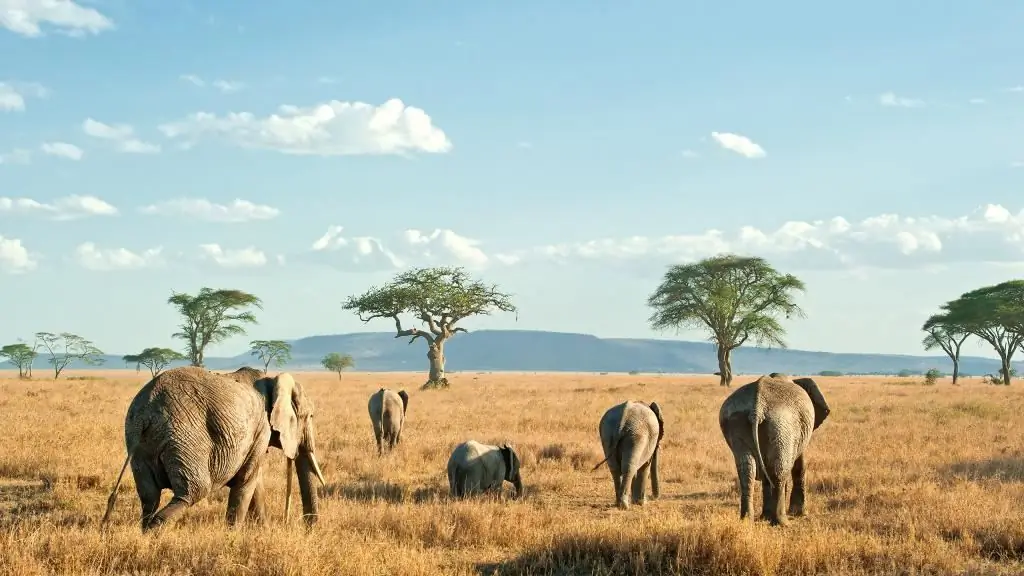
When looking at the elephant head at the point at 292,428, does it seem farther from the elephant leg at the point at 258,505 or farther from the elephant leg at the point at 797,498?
the elephant leg at the point at 797,498

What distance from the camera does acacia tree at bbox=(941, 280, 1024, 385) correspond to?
206 feet

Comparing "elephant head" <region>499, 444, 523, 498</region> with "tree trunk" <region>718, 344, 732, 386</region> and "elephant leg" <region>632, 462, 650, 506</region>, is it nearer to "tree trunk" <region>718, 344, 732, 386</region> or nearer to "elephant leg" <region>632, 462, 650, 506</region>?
"elephant leg" <region>632, 462, 650, 506</region>

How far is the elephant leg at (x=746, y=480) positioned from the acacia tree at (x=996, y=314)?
59462 mm

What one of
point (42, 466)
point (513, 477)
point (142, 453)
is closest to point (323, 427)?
point (42, 466)

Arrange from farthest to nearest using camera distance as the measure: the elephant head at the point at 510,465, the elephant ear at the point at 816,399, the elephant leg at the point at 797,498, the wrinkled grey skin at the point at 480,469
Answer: the elephant head at the point at 510,465 → the wrinkled grey skin at the point at 480,469 → the elephant ear at the point at 816,399 → the elephant leg at the point at 797,498

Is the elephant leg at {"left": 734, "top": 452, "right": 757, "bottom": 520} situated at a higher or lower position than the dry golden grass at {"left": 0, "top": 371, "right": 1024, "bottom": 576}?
higher

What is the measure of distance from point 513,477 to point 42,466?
7756 millimetres

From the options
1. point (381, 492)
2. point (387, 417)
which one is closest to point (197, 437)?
point (381, 492)

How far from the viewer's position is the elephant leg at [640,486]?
12.1 meters

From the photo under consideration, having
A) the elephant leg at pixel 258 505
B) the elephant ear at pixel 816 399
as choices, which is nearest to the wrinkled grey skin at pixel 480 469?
the elephant leg at pixel 258 505

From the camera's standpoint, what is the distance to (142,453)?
26.5 feet

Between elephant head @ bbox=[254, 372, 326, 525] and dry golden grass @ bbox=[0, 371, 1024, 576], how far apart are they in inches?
17.0

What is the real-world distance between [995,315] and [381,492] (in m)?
63.5

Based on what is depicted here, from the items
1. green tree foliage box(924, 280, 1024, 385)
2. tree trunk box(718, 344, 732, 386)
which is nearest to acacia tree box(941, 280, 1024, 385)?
green tree foliage box(924, 280, 1024, 385)
